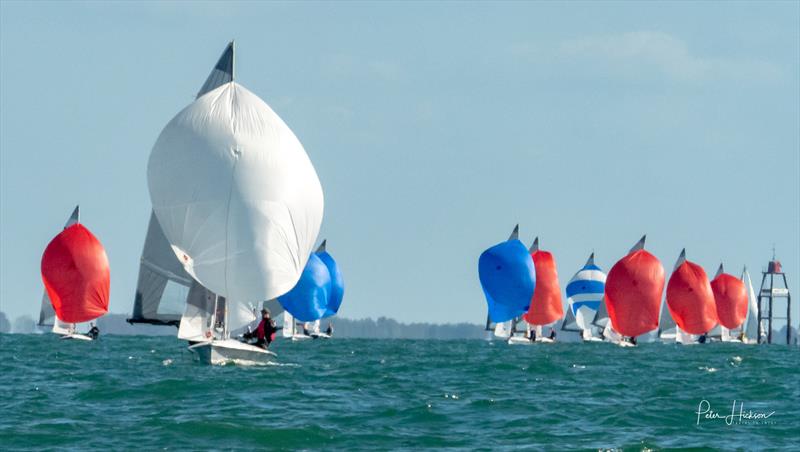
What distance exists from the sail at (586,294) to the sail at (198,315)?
65546 millimetres

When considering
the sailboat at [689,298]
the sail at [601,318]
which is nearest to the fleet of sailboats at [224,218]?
the sailboat at [689,298]

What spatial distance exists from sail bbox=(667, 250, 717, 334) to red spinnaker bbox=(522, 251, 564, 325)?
825 centimetres

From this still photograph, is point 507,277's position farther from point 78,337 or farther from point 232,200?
point 232,200

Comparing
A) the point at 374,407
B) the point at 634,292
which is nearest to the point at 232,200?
the point at 374,407

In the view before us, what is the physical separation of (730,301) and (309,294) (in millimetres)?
43839

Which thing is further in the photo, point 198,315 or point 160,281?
point 160,281

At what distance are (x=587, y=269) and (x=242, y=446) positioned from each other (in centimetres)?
8734

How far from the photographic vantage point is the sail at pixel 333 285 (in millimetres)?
101312

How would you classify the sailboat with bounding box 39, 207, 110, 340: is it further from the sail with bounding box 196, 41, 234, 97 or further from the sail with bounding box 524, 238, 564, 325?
the sail with bounding box 524, 238, 564, 325

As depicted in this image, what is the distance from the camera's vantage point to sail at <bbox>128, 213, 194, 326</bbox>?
1864 inches

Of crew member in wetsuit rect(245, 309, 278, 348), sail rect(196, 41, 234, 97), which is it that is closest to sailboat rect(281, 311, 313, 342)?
sail rect(196, 41, 234, 97)

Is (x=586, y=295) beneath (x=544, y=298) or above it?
above

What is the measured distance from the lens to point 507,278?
87.8m

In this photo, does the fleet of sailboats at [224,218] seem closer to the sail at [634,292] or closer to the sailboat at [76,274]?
the sailboat at [76,274]
